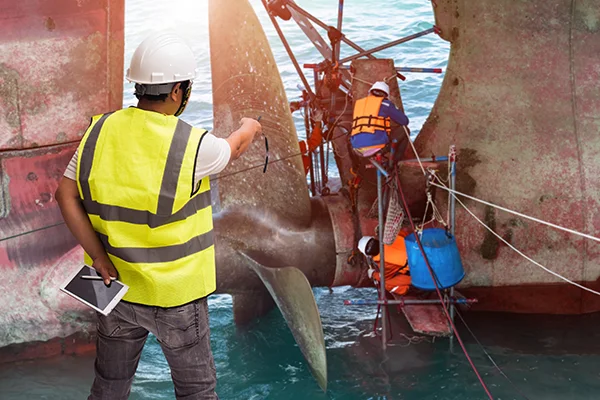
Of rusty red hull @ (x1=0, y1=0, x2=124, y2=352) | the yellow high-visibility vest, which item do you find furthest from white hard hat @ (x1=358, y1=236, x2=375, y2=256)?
the yellow high-visibility vest

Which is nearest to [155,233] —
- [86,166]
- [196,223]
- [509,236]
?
[196,223]

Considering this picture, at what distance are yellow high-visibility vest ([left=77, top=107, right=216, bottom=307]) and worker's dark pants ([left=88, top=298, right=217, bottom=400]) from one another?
9 centimetres

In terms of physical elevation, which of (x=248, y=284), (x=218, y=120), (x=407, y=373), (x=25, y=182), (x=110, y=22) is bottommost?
(x=407, y=373)

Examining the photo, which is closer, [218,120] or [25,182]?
[25,182]

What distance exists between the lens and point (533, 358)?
22.0 feet

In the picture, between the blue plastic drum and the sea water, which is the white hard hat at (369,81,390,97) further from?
the sea water

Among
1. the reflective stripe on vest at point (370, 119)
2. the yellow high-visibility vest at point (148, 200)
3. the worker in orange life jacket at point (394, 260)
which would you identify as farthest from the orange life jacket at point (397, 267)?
the yellow high-visibility vest at point (148, 200)

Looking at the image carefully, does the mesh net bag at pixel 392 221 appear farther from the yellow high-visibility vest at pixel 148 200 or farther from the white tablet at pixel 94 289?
the white tablet at pixel 94 289

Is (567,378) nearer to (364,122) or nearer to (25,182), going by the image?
(364,122)

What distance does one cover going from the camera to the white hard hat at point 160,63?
3566 millimetres

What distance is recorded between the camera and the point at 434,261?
20.5 ft

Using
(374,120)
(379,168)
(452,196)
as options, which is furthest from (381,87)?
(452,196)

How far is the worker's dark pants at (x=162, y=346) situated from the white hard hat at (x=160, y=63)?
115 cm

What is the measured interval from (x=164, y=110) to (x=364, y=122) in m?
3.08
